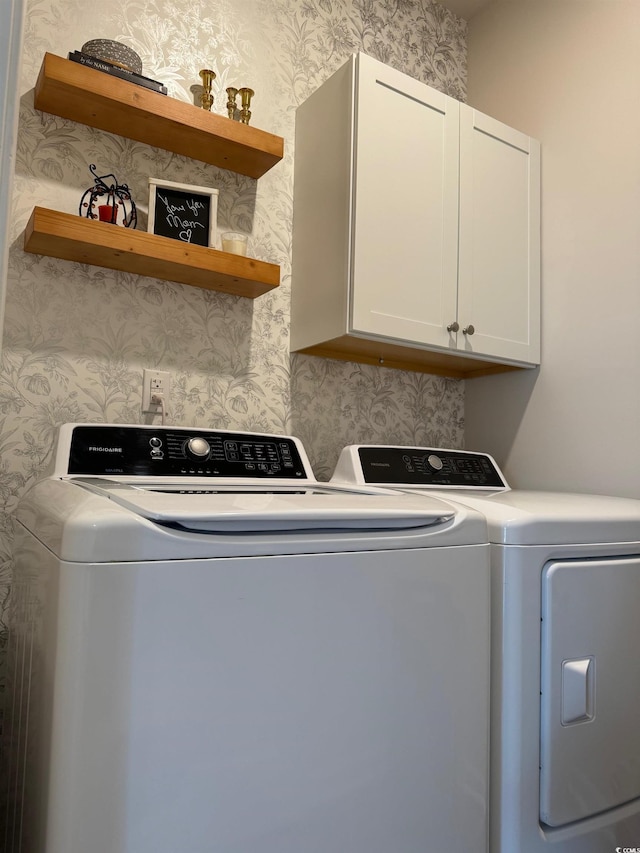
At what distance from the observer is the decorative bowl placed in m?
1.52

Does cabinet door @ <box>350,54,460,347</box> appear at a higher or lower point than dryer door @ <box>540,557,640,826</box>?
higher

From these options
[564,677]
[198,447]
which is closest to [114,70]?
[198,447]

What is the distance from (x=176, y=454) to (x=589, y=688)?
0.96 meters

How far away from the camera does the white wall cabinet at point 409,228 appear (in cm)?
171

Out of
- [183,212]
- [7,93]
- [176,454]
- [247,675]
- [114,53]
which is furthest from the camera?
[183,212]

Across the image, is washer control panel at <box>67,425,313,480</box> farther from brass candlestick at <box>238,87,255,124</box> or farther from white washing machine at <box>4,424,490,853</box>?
brass candlestick at <box>238,87,255,124</box>

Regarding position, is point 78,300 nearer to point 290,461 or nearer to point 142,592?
point 290,461

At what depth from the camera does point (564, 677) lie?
116cm

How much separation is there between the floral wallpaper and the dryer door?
3.00ft

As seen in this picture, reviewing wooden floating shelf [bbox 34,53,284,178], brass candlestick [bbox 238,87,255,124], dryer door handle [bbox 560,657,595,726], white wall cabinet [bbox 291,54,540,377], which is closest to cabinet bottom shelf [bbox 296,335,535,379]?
white wall cabinet [bbox 291,54,540,377]

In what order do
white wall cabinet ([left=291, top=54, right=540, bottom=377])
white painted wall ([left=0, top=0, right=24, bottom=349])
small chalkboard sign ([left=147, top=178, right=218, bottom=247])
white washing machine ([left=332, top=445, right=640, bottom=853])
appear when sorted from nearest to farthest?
white painted wall ([left=0, top=0, right=24, bottom=349])
white washing machine ([left=332, top=445, right=640, bottom=853])
small chalkboard sign ([left=147, top=178, right=218, bottom=247])
white wall cabinet ([left=291, top=54, right=540, bottom=377])

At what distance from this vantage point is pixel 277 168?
193cm

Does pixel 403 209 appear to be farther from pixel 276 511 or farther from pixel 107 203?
pixel 276 511

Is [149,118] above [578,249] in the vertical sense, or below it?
above
